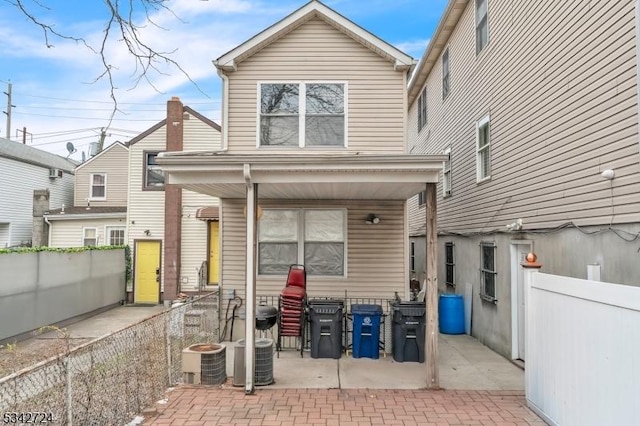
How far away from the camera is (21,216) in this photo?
18141mm

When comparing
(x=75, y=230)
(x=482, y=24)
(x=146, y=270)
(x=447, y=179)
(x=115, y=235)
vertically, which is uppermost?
(x=482, y=24)

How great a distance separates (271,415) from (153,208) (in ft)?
35.8

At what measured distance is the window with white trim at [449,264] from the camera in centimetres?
1112

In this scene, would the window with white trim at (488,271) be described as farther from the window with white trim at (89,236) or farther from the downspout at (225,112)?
the window with white trim at (89,236)

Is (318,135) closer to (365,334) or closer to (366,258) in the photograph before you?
(366,258)

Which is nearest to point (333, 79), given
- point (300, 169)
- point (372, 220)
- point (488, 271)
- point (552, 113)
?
point (372, 220)

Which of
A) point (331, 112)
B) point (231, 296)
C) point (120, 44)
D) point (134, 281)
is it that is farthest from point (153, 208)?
point (120, 44)

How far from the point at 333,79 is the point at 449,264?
598 centimetres

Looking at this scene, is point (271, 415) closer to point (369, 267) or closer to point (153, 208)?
point (369, 267)

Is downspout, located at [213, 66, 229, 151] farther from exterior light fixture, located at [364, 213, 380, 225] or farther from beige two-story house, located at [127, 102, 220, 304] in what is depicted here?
beige two-story house, located at [127, 102, 220, 304]

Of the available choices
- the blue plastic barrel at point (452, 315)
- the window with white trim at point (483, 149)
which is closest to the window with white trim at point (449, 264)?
the blue plastic barrel at point (452, 315)

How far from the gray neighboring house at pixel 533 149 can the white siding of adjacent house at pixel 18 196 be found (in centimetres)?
1687

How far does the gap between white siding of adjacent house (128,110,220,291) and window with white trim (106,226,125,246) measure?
1.10 meters

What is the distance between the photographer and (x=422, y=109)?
621 inches
